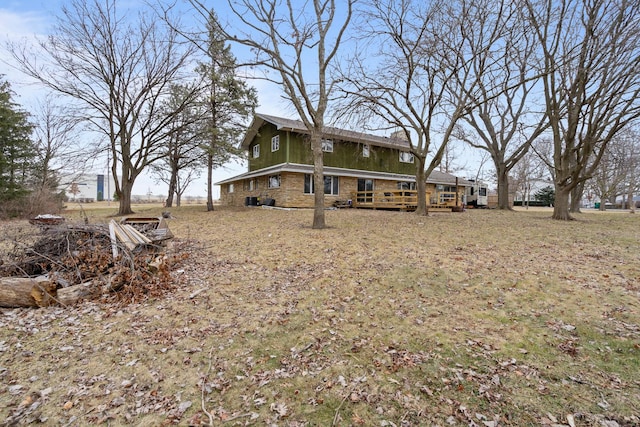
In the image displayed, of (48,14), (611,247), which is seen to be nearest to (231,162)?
(48,14)

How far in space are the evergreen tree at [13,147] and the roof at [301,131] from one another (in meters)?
12.8

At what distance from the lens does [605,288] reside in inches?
181

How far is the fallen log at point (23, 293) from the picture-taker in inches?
167

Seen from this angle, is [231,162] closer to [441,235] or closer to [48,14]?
[48,14]

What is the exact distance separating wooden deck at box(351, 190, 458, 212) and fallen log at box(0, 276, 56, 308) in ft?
54.7

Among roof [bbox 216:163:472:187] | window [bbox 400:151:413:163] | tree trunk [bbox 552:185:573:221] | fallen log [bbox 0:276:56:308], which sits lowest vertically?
fallen log [bbox 0:276:56:308]

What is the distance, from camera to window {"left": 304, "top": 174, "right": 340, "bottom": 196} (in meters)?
19.6

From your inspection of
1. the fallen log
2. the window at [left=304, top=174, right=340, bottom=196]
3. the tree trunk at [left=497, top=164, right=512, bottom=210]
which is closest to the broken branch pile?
the fallen log

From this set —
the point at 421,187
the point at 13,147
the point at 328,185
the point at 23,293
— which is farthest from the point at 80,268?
the point at 13,147

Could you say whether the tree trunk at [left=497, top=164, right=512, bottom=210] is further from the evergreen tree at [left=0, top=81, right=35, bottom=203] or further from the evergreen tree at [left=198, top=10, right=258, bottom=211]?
the evergreen tree at [left=0, top=81, right=35, bottom=203]

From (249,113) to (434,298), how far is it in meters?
18.6

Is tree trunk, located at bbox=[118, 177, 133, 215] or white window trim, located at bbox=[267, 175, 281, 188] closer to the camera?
tree trunk, located at bbox=[118, 177, 133, 215]

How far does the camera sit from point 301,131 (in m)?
18.7

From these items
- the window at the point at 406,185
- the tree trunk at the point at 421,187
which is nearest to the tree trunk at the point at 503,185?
the window at the point at 406,185
